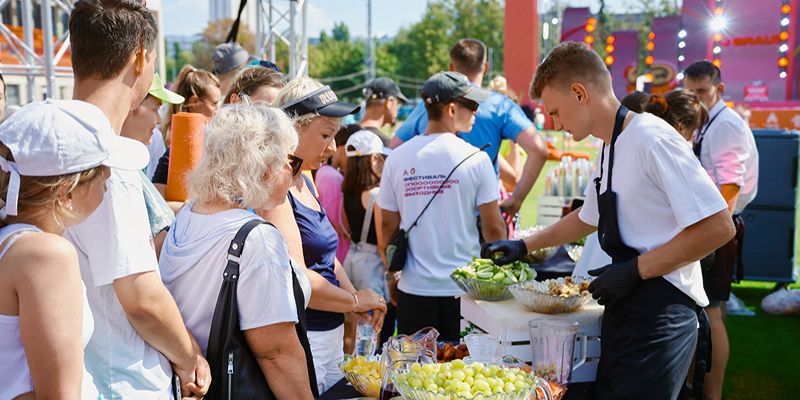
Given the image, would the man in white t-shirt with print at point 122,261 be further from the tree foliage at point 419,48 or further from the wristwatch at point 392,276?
the tree foliage at point 419,48

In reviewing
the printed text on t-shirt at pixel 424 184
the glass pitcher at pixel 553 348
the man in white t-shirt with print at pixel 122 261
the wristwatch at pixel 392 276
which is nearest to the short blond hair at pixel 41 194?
the man in white t-shirt with print at pixel 122 261

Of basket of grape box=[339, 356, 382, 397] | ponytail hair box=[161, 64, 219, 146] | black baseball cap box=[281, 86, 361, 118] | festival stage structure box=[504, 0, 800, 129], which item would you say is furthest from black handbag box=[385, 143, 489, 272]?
festival stage structure box=[504, 0, 800, 129]

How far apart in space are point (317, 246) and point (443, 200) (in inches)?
41.4

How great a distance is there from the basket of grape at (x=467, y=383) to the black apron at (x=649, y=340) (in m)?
0.45

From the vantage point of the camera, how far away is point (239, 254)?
1783 millimetres

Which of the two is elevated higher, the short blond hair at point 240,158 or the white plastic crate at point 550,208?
the short blond hair at point 240,158

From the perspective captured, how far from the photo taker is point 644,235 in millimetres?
2289

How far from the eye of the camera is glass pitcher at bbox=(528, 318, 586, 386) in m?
2.24

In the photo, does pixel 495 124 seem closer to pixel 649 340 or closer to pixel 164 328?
pixel 649 340

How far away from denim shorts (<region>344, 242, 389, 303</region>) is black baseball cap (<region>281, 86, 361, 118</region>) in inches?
64.6

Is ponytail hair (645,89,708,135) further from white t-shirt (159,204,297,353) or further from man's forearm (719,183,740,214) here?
white t-shirt (159,204,297,353)

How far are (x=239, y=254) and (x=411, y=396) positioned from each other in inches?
23.3

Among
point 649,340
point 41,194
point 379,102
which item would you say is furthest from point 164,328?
point 379,102

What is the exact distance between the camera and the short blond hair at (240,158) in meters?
1.90
